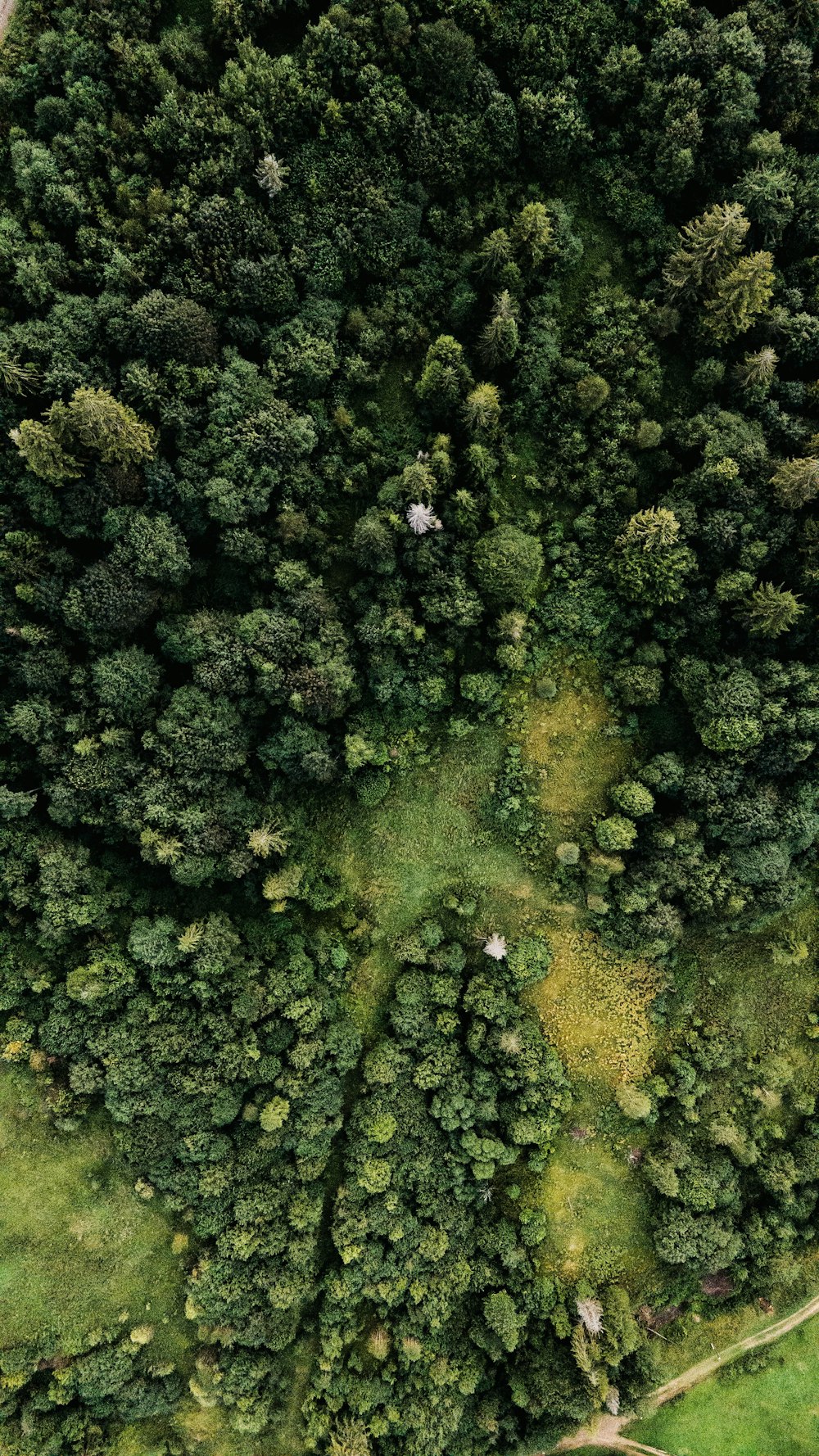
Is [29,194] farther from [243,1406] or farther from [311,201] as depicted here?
[243,1406]

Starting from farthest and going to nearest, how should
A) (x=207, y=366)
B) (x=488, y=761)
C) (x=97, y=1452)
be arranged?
(x=488, y=761) → (x=97, y=1452) → (x=207, y=366)

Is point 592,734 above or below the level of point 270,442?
below

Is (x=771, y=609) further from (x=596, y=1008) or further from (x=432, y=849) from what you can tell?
(x=596, y=1008)

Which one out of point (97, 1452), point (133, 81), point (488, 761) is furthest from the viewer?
point (488, 761)

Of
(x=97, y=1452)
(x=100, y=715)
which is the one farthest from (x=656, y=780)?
(x=97, y=1452)

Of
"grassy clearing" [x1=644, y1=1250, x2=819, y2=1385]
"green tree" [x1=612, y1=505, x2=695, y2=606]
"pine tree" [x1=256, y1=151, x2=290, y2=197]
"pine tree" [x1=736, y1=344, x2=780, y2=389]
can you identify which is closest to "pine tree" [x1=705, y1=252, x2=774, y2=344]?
"pine tree" [x1=736, y1=344, x2=780, y2=389]

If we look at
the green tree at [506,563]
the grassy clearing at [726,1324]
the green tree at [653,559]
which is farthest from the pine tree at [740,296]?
the grassy clearing at [726,1324]
